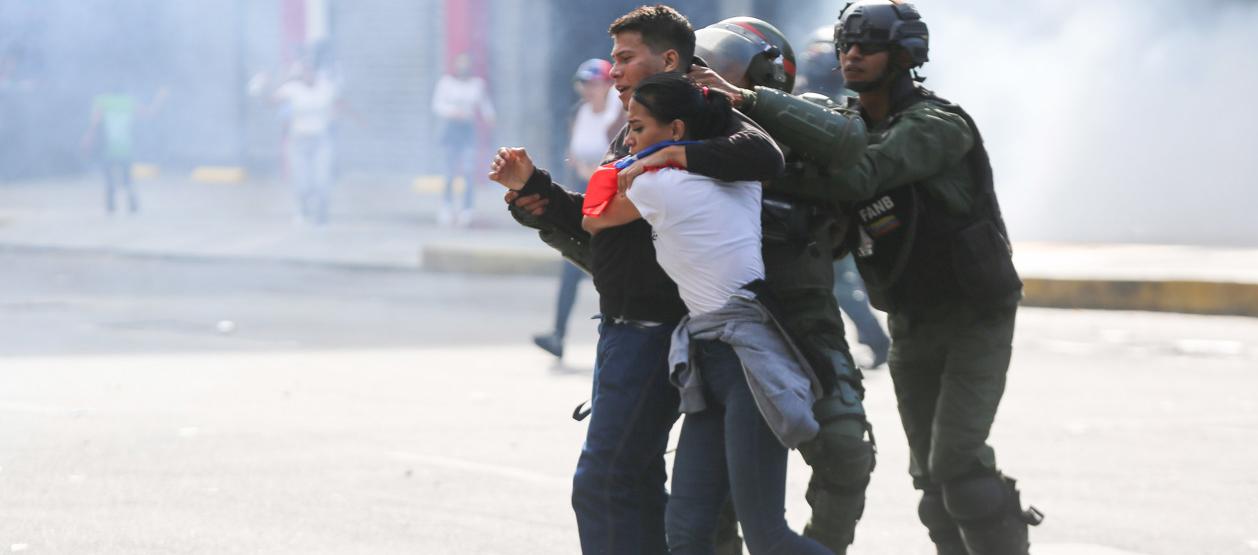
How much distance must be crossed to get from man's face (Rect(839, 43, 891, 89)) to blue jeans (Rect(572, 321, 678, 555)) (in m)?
0.74

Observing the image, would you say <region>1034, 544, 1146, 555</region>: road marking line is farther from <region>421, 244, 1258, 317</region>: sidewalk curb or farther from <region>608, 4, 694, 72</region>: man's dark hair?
<region>421, 244, 1258, 317</region>: sidewalk curb

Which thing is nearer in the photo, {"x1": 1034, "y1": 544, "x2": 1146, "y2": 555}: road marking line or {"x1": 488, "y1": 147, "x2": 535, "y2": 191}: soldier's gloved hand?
{"x1": 488, "y1": 147, "x2": 535, "y2": 191}: soldier's gloved hand

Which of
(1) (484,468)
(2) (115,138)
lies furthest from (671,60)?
(2) (115,138)

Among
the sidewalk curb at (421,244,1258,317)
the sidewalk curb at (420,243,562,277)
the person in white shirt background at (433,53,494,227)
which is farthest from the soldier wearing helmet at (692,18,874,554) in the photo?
the person in white shirt background at (433,53,494,227)

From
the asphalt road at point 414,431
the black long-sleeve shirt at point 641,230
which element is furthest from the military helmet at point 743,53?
the asphalt road at point 414,431

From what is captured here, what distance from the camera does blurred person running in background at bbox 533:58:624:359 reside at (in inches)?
342

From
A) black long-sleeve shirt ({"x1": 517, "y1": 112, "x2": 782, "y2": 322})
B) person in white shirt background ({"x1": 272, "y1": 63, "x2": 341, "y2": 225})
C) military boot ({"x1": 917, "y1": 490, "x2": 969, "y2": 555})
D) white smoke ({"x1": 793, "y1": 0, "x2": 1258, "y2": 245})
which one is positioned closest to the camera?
black long-sleeve shirt ({"x1": 517, "y1": 112, "x2": 782, "y2": 322})

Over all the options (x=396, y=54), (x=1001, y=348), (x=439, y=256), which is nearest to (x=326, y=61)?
(x=396, y=54)

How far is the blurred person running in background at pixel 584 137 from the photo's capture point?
870 centimetres

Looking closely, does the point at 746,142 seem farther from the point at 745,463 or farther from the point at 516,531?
the point at 516,531

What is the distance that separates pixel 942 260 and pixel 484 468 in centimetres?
252

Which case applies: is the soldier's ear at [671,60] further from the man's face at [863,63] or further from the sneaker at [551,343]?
the sneaker at [551,343]

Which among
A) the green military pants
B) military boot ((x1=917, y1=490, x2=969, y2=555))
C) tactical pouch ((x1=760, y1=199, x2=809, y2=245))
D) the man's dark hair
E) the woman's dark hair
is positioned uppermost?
the man's dark hair

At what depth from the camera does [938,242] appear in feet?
13.5
